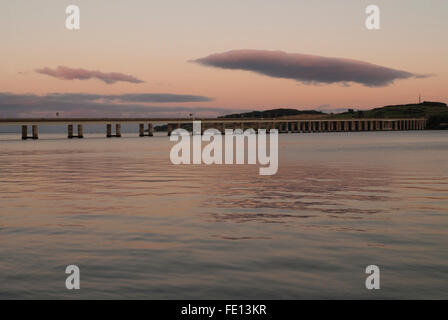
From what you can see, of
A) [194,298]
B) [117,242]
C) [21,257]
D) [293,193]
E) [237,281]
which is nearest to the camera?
[194,298]

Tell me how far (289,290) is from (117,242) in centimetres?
704

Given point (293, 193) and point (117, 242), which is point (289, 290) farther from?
point (293, 193)

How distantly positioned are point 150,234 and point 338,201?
11448 millimetres

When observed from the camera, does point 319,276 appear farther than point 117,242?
No

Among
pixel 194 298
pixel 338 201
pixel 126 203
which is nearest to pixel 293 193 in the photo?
pixel 338 201

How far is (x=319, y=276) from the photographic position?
1287 cm

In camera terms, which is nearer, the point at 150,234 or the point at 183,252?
the point at 183,252

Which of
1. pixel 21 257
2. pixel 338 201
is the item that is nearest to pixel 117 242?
pixel 21 257

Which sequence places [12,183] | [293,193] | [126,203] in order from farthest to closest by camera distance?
[12,183], [293,193], [126,203]

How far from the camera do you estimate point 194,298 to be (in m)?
11.3

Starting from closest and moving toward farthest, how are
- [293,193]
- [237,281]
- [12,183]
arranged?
[237,281] → [293,193] → [12,183]
